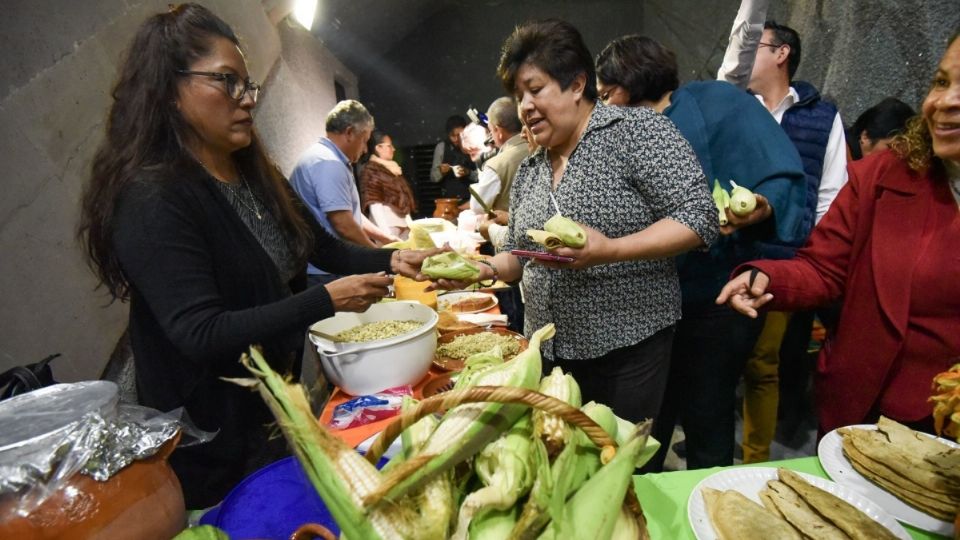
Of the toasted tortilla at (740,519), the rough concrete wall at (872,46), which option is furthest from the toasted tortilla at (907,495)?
the rough concrete wall at (872,46)

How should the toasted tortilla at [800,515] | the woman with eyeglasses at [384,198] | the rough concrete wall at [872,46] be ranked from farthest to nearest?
1. the woman with eyeglasses at [384,198]
2. the rough concrete wall at [872,46]
3. the toasted tortilla at [800,515]

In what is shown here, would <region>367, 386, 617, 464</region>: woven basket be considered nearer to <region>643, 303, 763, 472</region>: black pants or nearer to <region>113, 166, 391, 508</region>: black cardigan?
<region>113, 166, 391, 508</region>: black cardigan

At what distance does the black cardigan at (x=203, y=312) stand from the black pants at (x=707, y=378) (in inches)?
72.3

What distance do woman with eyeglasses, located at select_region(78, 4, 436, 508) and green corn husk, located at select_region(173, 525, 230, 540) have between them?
0.61 meters

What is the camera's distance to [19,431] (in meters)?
0.84

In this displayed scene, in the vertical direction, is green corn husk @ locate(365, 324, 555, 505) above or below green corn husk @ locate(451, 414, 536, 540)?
above

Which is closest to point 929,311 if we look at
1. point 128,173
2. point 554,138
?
point 554,138

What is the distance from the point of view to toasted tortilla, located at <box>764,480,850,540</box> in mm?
976

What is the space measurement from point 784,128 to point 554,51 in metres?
1.83

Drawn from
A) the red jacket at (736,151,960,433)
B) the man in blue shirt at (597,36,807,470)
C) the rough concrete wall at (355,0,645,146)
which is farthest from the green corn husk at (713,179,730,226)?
the rough concrete wall at (355,0,645,146)

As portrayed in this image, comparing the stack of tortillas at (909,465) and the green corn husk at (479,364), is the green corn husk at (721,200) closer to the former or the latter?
the stack of tortillas at (909,465)

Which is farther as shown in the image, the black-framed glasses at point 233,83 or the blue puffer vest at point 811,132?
the blue puffer vest at point 811,132

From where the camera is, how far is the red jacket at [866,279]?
1453mm

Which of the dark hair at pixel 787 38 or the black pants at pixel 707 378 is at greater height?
the dark hair at pixel 787 38
